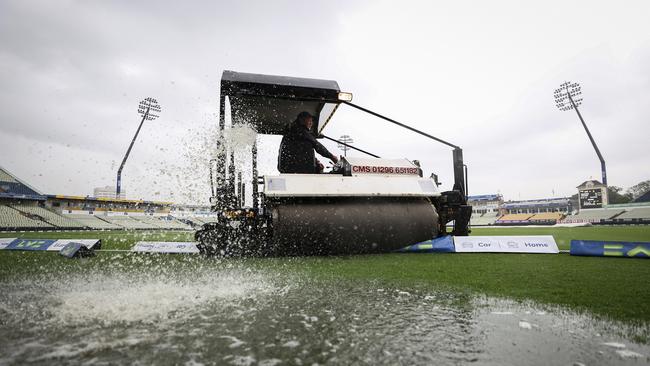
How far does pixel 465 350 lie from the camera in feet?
5.49

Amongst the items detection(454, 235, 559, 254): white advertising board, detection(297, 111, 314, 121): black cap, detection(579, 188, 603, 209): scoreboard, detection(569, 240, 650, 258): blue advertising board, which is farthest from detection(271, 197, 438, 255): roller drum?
detection(579, 188, 603, 209): scoreboard

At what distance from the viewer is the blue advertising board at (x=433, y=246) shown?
7.02m

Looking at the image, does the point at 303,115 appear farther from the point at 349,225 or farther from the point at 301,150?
the point at 349,225

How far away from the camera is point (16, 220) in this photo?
3064 centimetres

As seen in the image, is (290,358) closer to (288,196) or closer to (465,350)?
(465,350)

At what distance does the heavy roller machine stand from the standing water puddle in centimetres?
255

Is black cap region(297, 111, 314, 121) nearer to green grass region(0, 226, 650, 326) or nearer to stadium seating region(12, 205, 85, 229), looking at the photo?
green grass region(0, 226, 650, 326)

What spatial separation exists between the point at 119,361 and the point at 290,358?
2.44ft

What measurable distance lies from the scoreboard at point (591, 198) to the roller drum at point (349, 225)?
51.4 metres

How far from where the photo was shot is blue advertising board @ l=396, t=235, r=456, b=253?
7.02 meters

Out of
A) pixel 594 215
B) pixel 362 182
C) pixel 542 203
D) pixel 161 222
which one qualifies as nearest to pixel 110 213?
pixel 161 222

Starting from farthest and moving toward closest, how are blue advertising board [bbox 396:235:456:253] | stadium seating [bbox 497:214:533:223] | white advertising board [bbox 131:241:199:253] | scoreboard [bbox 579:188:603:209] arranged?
stadium seating [bbox 497:214:533:223] < scoreboard [bbox 579:188:603:209] < white advertising board [bbox 131:241:199:253] < blue advertising board [bbox 396:235:456:253]

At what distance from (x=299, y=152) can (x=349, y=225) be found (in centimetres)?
179

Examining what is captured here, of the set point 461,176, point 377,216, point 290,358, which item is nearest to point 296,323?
point 290,358
